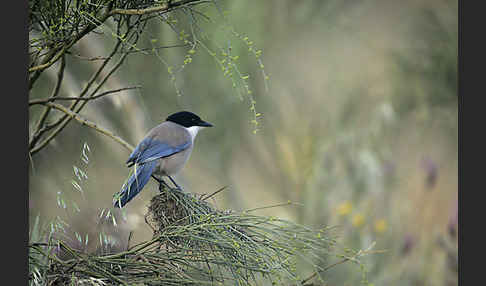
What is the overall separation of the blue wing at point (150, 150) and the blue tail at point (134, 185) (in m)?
0.02

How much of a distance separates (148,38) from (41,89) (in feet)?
1.91

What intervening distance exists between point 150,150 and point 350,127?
1680mm

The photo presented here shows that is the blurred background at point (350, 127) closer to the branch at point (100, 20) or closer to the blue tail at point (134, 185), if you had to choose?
the blue tail at point (134, 185)

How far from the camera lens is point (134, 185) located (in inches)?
61.9

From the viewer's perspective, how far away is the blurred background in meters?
2.86

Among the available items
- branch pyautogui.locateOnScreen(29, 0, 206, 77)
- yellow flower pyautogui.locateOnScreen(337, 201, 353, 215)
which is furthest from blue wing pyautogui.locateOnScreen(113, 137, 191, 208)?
yellow flower pyautogui.locateOnScreen(337, 201, 353, 215)

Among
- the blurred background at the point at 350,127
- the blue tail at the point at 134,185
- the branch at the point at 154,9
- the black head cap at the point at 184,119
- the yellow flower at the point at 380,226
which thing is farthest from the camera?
the yellow flower at the point at 380,226

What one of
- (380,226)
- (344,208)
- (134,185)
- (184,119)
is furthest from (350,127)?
(134,185)

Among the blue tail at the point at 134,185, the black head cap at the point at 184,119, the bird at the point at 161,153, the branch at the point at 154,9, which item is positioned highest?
the branch at the point at 154,9

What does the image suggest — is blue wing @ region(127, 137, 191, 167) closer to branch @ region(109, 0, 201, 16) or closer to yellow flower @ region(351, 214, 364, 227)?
branch @ region(109, 0, 201, 16)

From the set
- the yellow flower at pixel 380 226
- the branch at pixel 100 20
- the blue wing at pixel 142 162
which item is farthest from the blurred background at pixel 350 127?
the branch at pixel 100 20

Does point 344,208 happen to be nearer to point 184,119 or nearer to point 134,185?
point 184,119

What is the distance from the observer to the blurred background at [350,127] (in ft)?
9.37

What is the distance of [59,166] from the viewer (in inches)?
72.7
